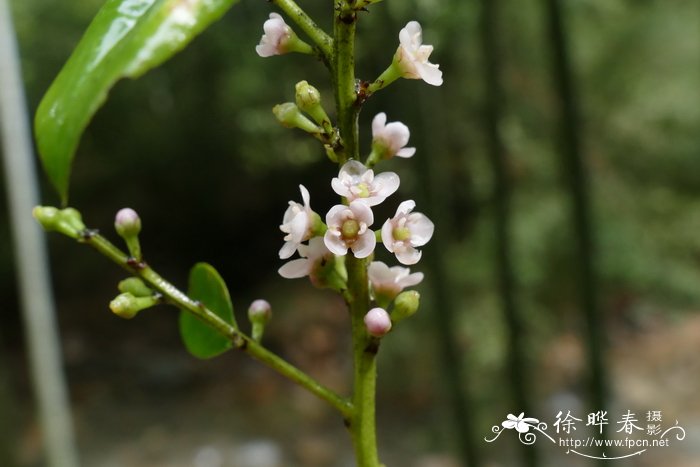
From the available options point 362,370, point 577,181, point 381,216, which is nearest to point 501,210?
point 577,181

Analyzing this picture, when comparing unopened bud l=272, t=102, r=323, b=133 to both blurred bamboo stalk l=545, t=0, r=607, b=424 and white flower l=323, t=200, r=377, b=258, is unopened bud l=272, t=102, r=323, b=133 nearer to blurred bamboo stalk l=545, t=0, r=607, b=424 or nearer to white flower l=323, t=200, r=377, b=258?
white flower l=323, t=200, r=377, b=258

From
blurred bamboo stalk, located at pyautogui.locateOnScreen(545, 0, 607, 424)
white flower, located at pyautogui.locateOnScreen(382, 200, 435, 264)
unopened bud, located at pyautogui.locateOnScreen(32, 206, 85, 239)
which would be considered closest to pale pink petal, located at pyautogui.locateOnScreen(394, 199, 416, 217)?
white flower, located at pyautogui.locateOnScreen(382, 200, 435, 264)

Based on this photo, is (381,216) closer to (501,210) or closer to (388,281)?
(501,210)

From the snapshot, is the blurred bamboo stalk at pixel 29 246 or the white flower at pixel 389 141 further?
the blurred bamboo stalk at pixel 29 246

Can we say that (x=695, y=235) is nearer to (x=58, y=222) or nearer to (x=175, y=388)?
(x=175, y=388)

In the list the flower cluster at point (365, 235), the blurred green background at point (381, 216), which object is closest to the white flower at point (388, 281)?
the flower cluster at point (365, 235)

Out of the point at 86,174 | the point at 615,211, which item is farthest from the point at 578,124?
the point at 86,174
